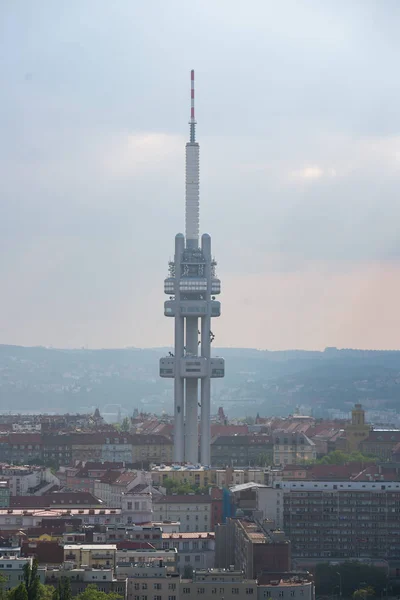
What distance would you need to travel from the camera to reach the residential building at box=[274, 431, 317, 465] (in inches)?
5433

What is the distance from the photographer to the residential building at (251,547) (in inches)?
2899

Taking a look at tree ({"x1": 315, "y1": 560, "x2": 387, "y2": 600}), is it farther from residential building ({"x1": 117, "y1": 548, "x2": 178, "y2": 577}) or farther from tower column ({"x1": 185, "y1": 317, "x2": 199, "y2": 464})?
tower column ({"x1": 185, "y1": 317, "x2": 199, "y2": 464})

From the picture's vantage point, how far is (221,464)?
138000 mm

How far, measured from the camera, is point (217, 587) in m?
68.1

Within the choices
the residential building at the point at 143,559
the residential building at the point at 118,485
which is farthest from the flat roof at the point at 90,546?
the residential building at the point at 118,485

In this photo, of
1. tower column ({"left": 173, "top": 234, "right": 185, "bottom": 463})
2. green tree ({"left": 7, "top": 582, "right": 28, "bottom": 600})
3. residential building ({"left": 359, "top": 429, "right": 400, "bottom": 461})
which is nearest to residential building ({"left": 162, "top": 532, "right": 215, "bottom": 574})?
green tree ({"left": 7, "top": 582, "right": 28, "bottom": 600})

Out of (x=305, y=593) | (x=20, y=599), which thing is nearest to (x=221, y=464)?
(x=305, y=593)

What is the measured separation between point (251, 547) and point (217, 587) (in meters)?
6.51

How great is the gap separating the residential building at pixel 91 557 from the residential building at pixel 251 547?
5.21 metres

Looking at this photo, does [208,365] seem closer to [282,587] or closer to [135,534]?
[135,534]

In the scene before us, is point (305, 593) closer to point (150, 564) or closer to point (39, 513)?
point (150, 564)

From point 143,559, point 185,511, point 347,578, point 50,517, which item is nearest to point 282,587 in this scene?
point 143,559

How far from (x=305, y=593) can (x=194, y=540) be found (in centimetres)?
1409

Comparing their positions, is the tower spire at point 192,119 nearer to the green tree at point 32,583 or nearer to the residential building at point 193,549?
the residential building at point 193,549
